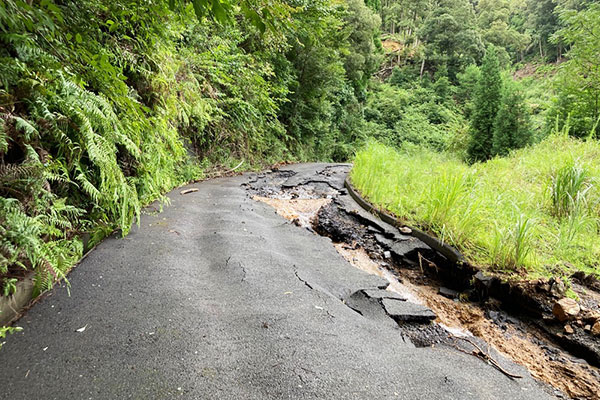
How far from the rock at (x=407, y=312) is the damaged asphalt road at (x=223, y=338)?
15mm

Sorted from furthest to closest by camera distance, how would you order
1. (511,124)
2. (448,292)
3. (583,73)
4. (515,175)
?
(511,124) → (583,73) → (515,175) → (448,292)

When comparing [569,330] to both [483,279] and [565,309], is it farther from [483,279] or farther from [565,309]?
[483,279]

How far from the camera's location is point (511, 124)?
12.5m

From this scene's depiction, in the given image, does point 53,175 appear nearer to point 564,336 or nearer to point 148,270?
point 148,270

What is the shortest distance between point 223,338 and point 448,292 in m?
2.22

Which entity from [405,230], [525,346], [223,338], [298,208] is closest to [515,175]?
[405,230]

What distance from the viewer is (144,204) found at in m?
3.84

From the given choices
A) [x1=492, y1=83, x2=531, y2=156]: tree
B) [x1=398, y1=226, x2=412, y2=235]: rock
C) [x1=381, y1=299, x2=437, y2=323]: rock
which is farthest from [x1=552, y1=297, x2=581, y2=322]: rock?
[x1=492, y1=83, x2=531, y2=156]: tree

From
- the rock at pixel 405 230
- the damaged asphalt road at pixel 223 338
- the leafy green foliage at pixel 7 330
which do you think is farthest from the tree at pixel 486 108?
the leafy green foliage at pixel 7 330

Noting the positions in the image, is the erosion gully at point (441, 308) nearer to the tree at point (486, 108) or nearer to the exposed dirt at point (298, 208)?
the exposed dirt at point (298, 208)

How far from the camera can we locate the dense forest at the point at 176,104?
1.86 meters

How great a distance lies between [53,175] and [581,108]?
12410mm

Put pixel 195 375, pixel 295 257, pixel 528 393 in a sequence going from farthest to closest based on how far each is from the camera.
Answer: pixel 295 257 → pixel 528 393 → pixel 195 375

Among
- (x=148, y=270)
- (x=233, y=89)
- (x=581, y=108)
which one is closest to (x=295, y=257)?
(x=148, y=270)
